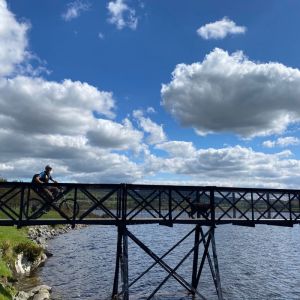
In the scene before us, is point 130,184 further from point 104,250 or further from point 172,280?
point 104,250

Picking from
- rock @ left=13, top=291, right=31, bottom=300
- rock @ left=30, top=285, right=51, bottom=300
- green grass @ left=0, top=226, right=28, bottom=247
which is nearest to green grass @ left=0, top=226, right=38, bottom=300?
green grass @ left=0, top=226, right=28, bottom=247

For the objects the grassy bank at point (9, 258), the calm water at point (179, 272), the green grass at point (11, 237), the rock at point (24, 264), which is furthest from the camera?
the green grass at point (11, 237)

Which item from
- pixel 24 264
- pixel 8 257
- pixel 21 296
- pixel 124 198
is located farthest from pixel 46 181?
pixel 24 264

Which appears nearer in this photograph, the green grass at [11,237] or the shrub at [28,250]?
the shrub at [28,250]

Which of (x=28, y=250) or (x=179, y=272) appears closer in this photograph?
(x=179, y=272)

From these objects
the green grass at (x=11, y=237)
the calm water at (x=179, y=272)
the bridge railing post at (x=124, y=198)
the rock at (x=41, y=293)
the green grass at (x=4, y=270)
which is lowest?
the calm water at (x=179, y=272)

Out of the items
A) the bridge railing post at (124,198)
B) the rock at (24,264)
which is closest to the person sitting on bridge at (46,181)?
the bridge railing post at (124,198)

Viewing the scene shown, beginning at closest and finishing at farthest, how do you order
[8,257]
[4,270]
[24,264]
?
[4,270]
[8,257]
[24,264]

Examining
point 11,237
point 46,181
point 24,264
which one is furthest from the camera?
point 11,237

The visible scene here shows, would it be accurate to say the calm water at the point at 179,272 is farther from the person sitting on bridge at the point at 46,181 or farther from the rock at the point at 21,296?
the person sitting on bridge at the point at 46,181

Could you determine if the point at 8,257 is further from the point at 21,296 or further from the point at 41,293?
the point at 21,296

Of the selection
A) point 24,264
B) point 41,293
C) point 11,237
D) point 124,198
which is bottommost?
point 41,293

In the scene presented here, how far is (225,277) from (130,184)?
13946 millimetres

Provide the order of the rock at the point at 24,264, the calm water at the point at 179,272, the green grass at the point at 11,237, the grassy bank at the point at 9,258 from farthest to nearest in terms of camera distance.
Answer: the green grass at the point at 11,237 → the rock at the point at 24,264 → the calm water at the point at 179,272 → the grassy bank at the point at 9,258
